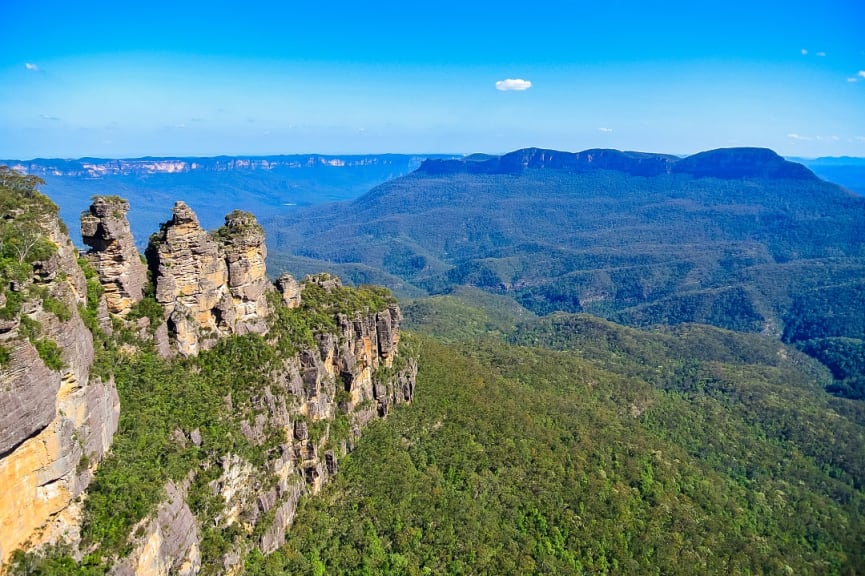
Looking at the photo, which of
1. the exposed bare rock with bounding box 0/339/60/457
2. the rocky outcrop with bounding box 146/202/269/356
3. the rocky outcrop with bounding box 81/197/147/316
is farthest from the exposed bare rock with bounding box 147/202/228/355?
the exposed bare rock with bounding box 0/339/60/457

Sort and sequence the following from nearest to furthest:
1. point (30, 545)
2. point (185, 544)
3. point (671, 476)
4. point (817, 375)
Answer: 1. point (30, 545)
2. point (185, 544)
3. point (671, 476)
4. point (817, 375)

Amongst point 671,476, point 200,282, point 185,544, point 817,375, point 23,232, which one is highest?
point 23,232

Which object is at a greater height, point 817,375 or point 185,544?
point 185,544

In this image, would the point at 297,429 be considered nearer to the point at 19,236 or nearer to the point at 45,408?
the point at 45,408

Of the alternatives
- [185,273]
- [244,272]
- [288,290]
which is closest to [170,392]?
[185,273]

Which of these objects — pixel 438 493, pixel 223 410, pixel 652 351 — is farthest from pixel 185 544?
pixel 652 351

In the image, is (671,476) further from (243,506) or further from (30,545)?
(30,545)

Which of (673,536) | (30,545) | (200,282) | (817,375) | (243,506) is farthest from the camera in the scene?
(817,375)
